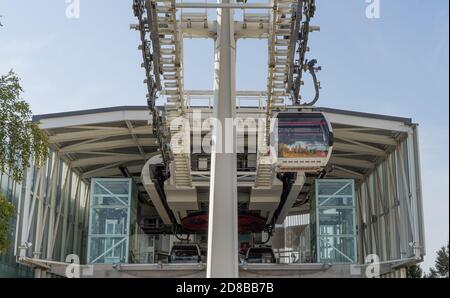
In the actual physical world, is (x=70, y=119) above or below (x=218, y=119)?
above

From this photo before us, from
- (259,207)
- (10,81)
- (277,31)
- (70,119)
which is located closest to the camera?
(10,81)

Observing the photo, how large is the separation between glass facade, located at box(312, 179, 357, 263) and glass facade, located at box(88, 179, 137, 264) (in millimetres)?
8911

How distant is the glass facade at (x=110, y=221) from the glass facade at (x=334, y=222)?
29.2 feet

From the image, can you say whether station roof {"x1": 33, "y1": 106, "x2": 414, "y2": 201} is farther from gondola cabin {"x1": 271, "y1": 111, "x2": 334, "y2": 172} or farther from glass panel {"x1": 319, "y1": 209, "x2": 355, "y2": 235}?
gondola cabin {"x1": 271, "y1": 111, "x2": 334, "y2": 172}

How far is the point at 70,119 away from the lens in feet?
88.0

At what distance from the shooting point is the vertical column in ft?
55.3

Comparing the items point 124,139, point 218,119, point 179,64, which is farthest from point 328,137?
point 124,139

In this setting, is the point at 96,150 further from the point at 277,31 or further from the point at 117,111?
the point at 277,31

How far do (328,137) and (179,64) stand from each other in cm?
476

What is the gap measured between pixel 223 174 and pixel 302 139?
2.47 m

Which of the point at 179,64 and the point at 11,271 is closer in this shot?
the point at 179,64

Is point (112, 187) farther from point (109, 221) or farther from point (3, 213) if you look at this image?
point (3, 213)

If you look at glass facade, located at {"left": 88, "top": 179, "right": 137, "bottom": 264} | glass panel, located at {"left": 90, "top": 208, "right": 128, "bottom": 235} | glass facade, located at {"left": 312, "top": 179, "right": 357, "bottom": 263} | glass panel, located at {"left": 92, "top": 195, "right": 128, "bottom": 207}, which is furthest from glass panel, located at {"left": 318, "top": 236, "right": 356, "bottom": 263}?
glass panel, located at {"left": 92, "top": 195, "right": 128, "bottom": 207}
